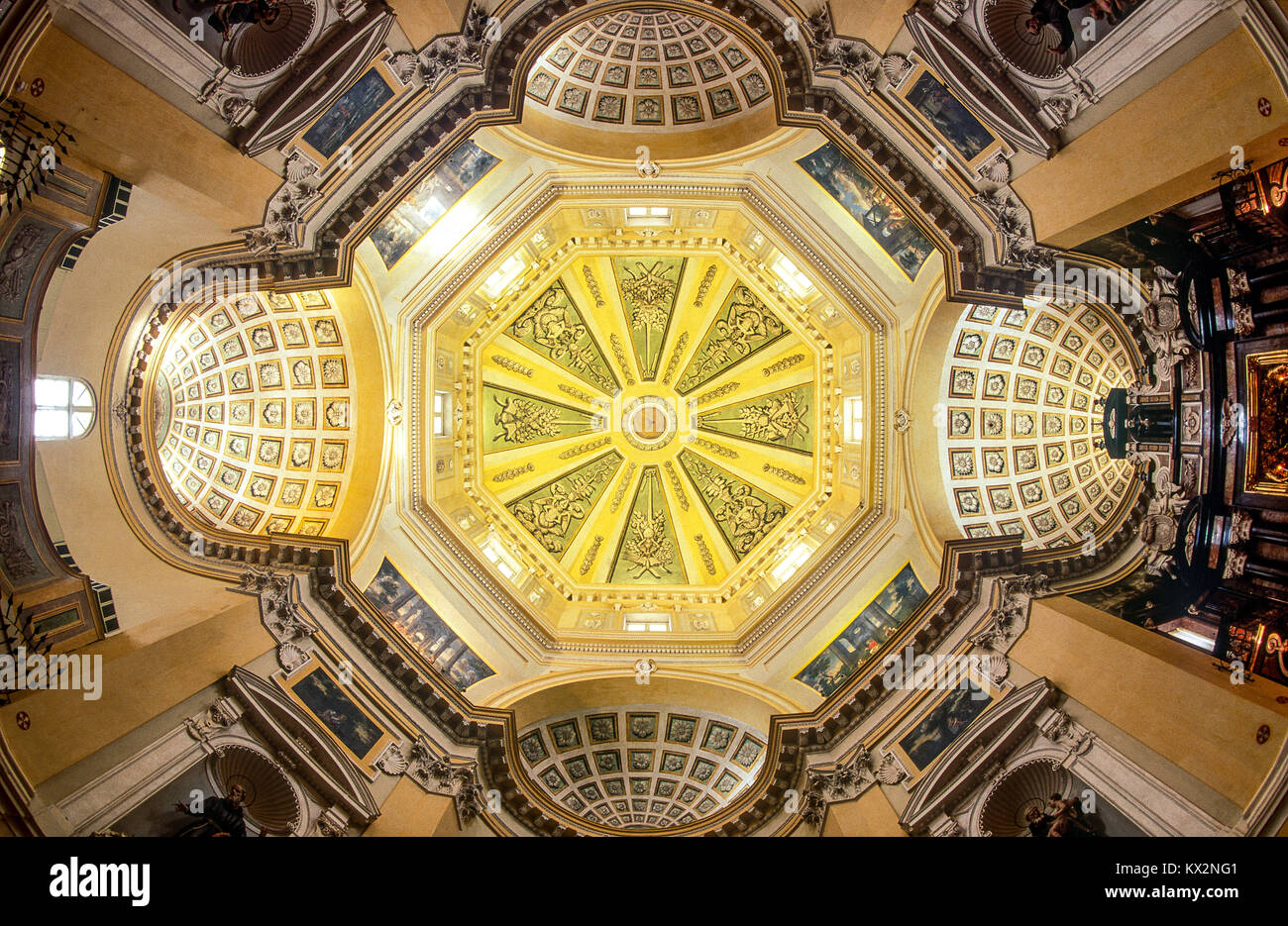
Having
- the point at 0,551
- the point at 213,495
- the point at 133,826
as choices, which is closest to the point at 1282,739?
the point at 133,826

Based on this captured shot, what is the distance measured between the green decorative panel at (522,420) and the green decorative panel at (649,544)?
359 centimetres

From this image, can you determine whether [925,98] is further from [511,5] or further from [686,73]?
[511,5]

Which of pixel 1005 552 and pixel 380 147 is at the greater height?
pixel 380 147

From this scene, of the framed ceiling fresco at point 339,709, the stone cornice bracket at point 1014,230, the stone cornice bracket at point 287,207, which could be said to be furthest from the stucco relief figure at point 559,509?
the stone cornice bracket at point 1014,230

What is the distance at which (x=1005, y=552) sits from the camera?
1964 cm

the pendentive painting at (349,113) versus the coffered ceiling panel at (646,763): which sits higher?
the pendentive painting at (349,113)

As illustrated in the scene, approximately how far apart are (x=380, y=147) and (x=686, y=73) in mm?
8997

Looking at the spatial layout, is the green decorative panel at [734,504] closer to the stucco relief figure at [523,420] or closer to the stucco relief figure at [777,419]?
the stucco relief figure at [777,419]

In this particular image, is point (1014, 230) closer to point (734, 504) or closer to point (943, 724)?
point (943, 724)

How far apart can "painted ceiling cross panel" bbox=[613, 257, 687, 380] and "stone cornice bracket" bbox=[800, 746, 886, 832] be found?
17.0 meters

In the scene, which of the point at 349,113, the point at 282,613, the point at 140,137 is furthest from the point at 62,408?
the point at 349,113

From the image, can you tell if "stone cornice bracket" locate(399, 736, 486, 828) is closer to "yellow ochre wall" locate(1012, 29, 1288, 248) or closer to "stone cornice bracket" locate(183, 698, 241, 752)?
"stone cornice bracket" locate(183, 698, 241, 752)

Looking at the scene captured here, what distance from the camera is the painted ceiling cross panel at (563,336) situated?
28172mm

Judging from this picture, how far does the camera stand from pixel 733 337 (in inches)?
1160
